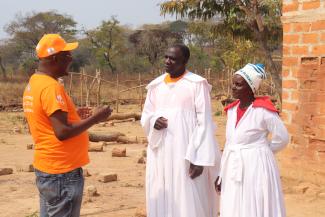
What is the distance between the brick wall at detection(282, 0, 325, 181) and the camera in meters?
6.04

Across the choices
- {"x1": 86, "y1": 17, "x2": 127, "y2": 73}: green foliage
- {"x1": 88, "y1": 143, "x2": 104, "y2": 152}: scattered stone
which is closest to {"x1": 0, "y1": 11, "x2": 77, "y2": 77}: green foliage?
{"x1": 86, "y1": 17, "x2": 127, "y2": 73}: green foliage

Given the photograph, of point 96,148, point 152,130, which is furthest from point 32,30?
point 152,130

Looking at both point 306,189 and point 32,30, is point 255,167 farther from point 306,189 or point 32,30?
point 32,30

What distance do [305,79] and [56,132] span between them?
159 inches

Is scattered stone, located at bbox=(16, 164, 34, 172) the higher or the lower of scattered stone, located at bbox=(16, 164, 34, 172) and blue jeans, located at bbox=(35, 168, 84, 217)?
the lower

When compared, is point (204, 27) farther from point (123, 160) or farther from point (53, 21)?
point (53, 21)

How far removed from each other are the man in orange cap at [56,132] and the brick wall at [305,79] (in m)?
3.62

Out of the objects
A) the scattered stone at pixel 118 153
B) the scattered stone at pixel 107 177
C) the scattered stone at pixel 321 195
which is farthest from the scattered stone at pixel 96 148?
the scattered stone at pixel 321 195

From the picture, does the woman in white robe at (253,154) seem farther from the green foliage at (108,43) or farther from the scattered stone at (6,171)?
the green foliage at (108,43)

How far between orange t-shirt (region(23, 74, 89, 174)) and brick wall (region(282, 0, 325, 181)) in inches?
146

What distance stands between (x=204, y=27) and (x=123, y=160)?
12.0m

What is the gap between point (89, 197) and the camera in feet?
21.0

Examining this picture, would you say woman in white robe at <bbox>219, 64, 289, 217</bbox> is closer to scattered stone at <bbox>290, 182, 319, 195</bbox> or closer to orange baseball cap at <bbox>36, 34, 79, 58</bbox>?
orange baseball cap at <bbox>36, 34, 79, 58</bbox>

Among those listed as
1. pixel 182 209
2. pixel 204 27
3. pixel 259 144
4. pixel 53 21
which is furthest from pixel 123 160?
pixel 53 21
